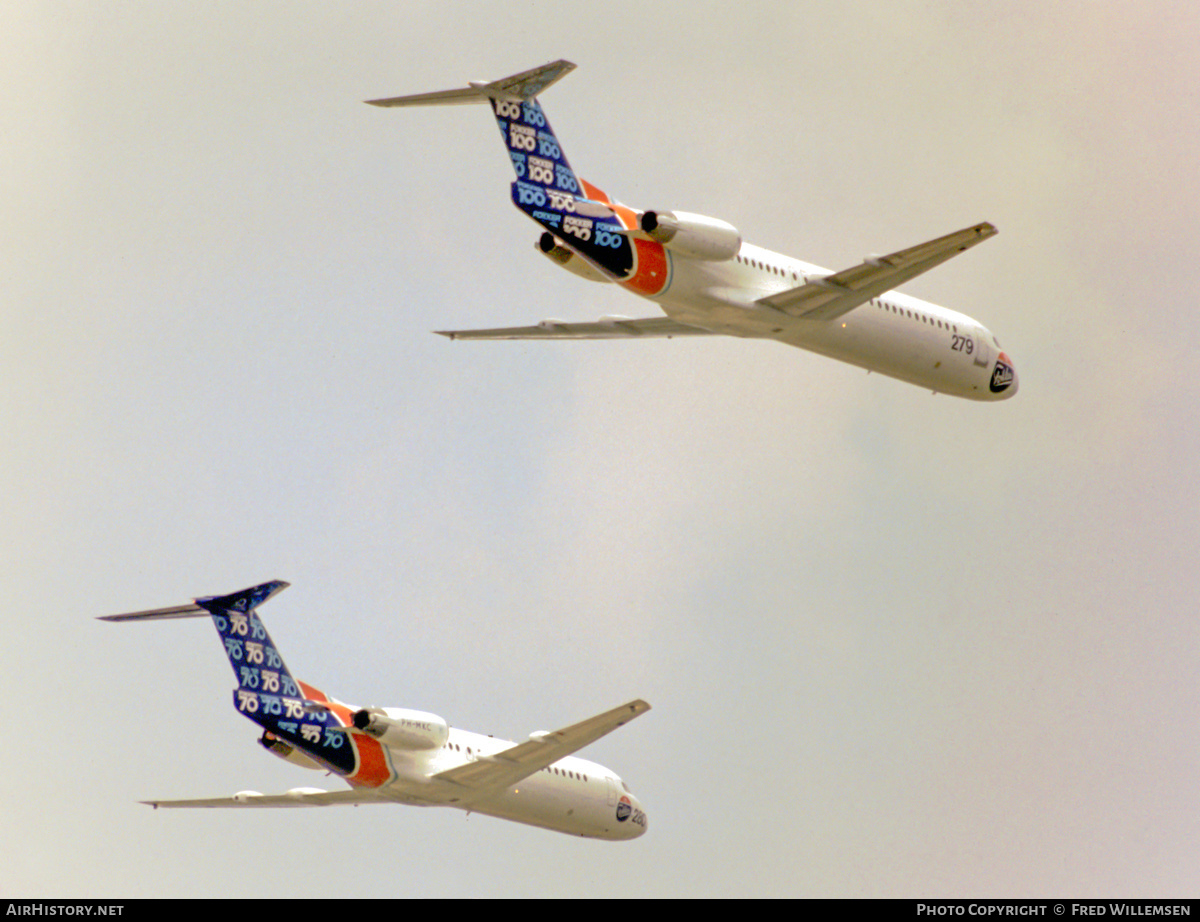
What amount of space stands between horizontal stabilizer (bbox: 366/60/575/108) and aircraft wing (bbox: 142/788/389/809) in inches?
693

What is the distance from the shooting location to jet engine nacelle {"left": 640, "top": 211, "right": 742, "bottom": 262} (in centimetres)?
4941

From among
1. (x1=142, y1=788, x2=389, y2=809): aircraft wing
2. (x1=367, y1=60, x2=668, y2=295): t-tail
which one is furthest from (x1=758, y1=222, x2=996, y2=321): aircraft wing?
(x1=142, y1=788, x2=389, y2=809): aircraft wing

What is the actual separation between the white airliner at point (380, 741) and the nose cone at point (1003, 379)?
50.3 ft

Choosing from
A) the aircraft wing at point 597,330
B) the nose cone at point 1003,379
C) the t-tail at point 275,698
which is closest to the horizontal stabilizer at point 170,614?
the t-tail at point 275,698

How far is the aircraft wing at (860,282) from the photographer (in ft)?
164

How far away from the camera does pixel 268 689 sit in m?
51.8

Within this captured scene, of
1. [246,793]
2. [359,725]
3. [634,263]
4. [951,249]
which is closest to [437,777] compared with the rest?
[359,725]

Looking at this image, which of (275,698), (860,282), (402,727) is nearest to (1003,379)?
(860,282)

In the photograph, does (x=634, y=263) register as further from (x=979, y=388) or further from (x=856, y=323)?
(x=979, y=388)

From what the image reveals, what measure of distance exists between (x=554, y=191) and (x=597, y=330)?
6.08 m

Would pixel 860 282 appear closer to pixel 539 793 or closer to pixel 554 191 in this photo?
pixel 554 191

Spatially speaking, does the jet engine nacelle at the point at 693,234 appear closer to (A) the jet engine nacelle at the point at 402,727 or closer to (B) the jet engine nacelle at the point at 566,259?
(B) the jet engine nacelle at the point at 566,259

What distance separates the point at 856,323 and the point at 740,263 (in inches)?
164
